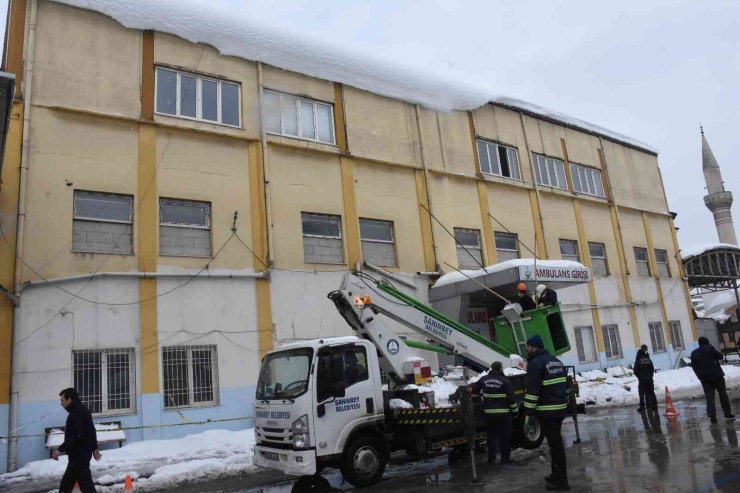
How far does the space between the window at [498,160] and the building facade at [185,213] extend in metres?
0.70

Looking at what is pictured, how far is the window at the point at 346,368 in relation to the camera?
310 inches

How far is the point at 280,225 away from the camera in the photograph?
14688mm

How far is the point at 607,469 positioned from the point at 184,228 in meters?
10.5

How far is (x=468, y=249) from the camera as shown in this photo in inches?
744

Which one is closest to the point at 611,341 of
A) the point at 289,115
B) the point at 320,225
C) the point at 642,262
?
the point at 642,262

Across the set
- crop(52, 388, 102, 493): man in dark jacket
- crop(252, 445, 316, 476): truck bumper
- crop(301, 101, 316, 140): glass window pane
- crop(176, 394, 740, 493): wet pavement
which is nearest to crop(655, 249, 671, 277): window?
crop(176, 394, 740, 493): wet pavement

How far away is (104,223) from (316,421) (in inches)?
309

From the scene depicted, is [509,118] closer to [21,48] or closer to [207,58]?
[207,58]

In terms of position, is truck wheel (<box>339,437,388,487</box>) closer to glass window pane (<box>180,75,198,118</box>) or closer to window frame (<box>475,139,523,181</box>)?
glass window pane (<box>180,75,198,118</box>)

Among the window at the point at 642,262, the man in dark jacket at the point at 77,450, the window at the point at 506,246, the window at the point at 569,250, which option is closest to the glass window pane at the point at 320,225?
the window at the point at 506,246

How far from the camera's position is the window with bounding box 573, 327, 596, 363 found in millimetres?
21203

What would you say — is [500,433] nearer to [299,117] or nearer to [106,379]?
[106,379]

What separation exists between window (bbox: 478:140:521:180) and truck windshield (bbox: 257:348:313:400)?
13.9 meters

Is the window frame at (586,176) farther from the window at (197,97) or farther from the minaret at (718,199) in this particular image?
the minaret at (718,199)
